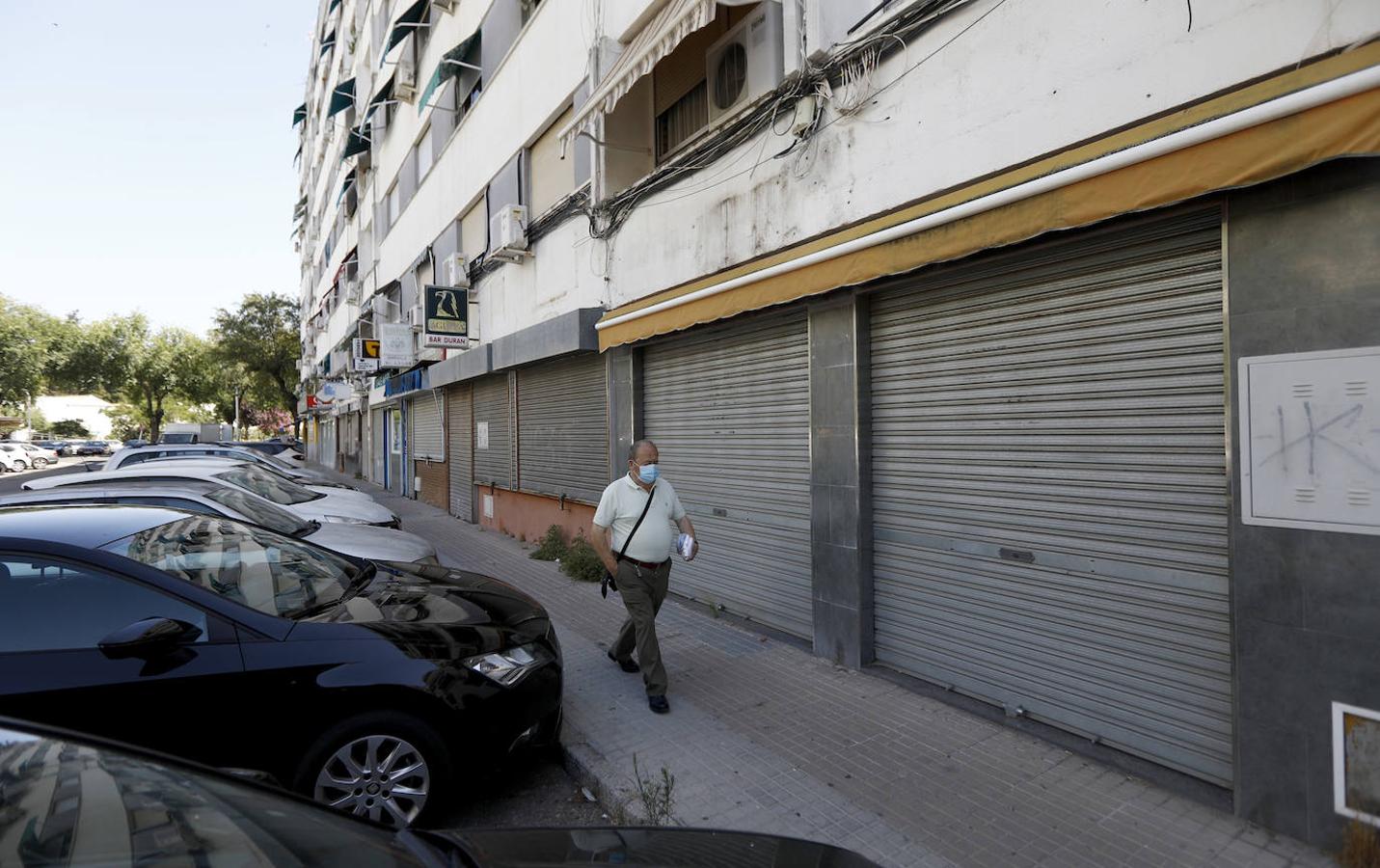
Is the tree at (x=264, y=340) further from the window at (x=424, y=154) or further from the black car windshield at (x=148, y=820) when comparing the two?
the black car windshield at (x=148, y=820)

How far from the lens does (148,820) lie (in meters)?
1.42

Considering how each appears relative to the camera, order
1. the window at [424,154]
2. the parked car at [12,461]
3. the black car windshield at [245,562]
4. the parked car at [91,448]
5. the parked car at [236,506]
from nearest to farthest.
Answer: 1. the black car windshield at [245,562]
2. the parked car at [236,506]
3. the window at [424,154]
4. the parked car at [12,461]
5. the parked car at [91,448]

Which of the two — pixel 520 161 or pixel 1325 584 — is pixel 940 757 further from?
pixel 520 161

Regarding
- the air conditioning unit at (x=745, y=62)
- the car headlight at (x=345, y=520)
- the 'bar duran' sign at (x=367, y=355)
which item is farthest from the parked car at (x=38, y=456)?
the air conditioning unit at (x=745, y=62)

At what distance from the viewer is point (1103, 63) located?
371 cm

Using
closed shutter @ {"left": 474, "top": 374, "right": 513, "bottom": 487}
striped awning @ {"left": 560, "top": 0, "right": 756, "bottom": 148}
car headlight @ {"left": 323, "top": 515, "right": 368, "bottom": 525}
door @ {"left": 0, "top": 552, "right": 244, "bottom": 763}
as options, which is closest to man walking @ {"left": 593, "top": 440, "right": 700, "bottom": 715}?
door @ {"left": 0, "top": 552, "right": 244, "bottom": 763}

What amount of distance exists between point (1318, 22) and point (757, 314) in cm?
415

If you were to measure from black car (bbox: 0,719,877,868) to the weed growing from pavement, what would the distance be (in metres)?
1.36

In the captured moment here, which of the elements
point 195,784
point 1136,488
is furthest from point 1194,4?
point 195,784

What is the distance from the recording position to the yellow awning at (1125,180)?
267 cm

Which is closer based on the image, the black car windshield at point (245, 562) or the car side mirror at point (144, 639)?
the car side mirror at point (144, 639)

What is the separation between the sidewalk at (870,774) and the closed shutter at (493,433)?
8.06 meters

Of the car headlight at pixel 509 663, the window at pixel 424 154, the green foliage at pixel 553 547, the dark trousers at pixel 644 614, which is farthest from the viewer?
the window at pixel 424 154

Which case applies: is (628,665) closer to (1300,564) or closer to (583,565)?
(583,565)
